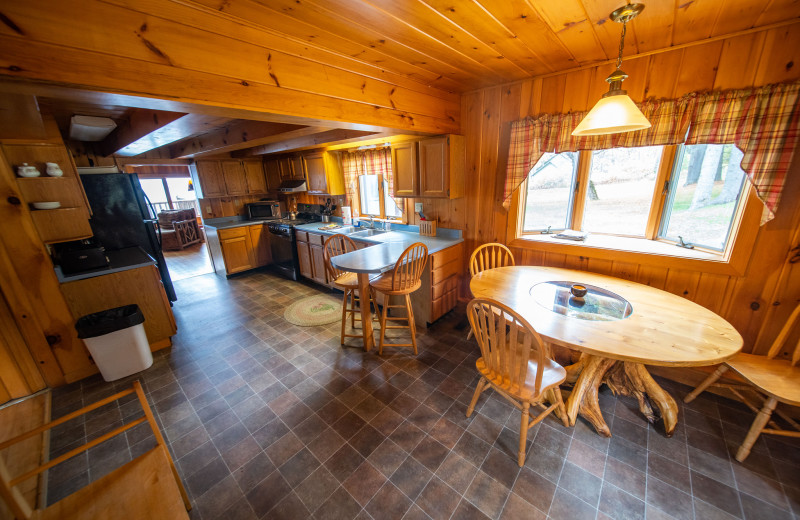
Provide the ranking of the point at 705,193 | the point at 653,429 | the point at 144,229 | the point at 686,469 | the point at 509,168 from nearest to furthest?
the point at 686,469
the point at 653,429
the point at 705,193
the point at 509,168
the point at 144,229

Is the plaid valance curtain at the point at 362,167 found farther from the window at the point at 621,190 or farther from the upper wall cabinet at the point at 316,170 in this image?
the window at the point at 621,190

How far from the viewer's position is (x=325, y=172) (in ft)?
13.6

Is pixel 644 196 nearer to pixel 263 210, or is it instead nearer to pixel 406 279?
pixel 406 279

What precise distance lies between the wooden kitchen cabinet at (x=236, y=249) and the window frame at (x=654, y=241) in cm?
420

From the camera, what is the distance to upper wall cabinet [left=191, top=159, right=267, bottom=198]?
456cm

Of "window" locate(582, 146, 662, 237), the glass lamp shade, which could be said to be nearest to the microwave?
"window" locate(582, 146, 662, 237)

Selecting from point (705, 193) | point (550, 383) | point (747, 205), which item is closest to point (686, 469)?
point (550, 383)

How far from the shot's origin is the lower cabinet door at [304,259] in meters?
4.25

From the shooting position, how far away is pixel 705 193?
6.88 ft

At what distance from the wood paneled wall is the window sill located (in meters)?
0.05

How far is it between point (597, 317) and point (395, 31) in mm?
2058

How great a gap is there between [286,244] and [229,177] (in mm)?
1703

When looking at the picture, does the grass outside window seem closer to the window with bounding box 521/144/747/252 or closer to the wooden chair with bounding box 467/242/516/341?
the window with bounding box 521/144/747/252

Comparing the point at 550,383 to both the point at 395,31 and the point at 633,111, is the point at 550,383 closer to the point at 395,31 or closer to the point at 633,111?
the point at 633,111
